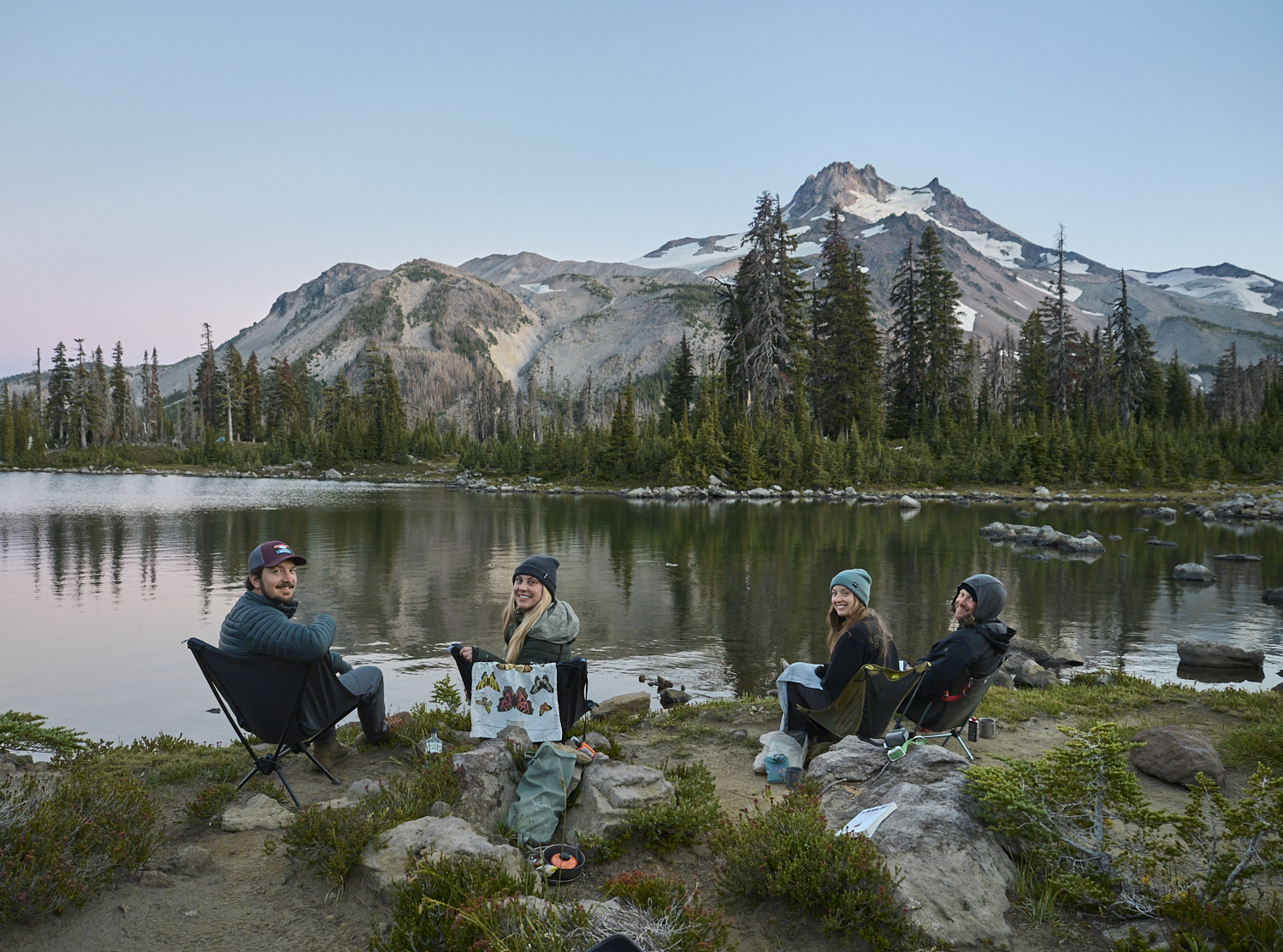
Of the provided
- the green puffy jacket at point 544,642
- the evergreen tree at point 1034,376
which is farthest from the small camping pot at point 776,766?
the evergreen tree at point 1034,376

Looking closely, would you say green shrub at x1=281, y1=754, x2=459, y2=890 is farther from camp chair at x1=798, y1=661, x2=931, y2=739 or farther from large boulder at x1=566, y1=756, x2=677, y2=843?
camp chair at x1=798, y1=661, x2=931, y2=739

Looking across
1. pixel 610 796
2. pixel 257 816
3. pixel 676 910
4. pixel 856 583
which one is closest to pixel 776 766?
pixel 856 583

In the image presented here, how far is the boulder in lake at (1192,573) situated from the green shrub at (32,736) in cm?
2616

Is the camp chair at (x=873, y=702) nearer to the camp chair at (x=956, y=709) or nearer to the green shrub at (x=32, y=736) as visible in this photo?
the camp chair at (x=956, y=709)

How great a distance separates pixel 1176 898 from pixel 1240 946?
1.20 ft

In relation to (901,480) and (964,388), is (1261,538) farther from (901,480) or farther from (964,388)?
(964,388)

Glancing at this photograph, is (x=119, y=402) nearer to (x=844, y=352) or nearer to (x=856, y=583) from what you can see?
(x=844, y=352)

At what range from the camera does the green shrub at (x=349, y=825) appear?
14.6ft

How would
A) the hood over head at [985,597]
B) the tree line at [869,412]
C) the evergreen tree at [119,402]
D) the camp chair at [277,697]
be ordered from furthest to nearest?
the evergreen tree at [119,402] < the tree line at [869,412] < the hood over head at [985,597] < the camp chair at [277,697]

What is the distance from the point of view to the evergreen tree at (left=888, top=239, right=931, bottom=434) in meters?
73.8

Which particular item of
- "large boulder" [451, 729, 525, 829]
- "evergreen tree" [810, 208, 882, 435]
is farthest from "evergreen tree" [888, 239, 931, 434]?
"large boulder" [451, 729, 525, 829]

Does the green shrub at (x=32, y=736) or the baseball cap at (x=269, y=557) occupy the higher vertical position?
the baseball cap at (x=269, y=557)

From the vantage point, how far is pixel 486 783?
509 cm

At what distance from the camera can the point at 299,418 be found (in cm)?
11688
